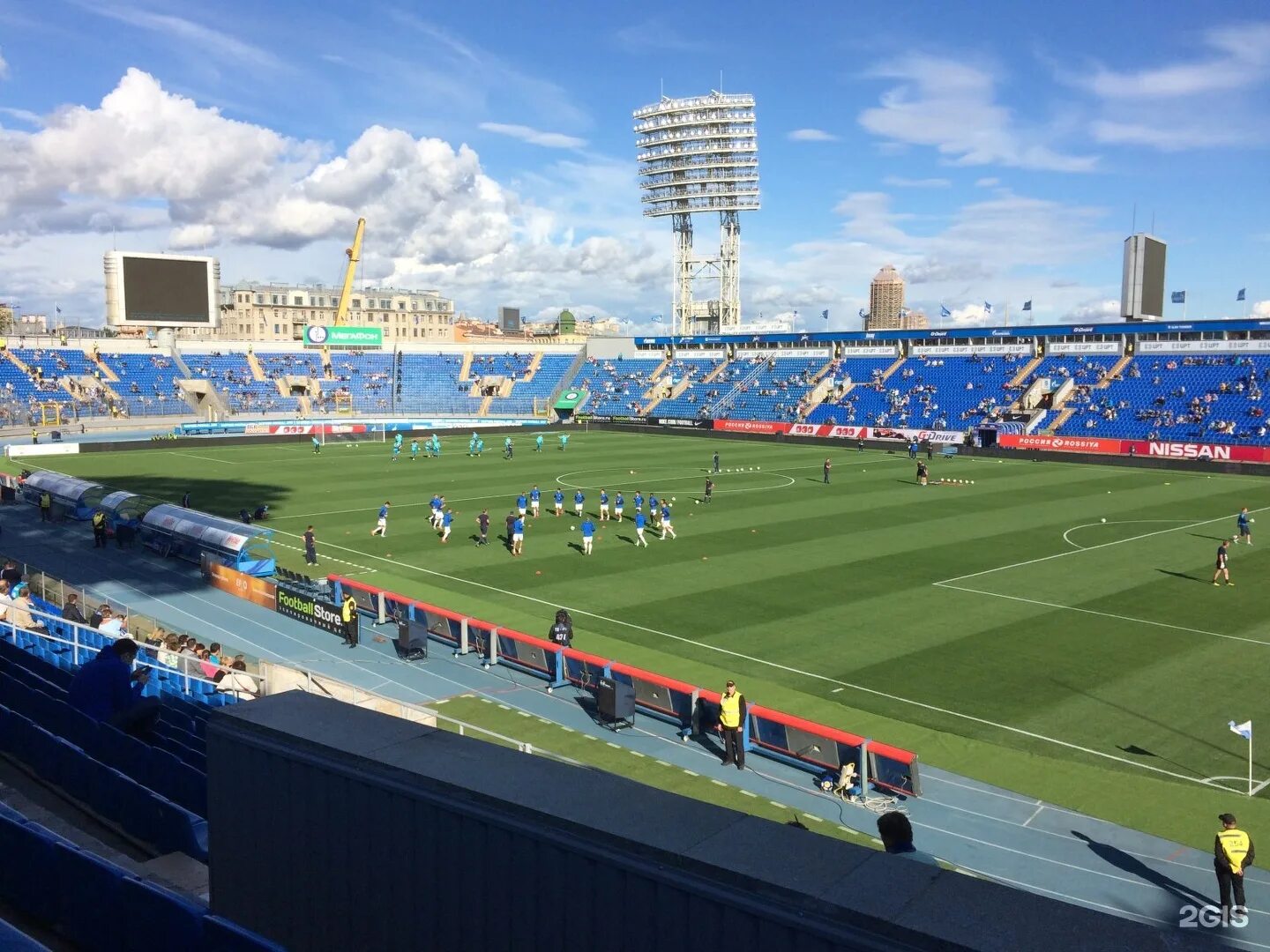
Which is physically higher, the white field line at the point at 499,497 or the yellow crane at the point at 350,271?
the yellow crane at the point at 350,271

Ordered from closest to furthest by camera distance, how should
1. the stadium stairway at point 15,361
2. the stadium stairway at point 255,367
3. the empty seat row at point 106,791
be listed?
the empty seat row at point 106,791 < the stadium stairway at point 15,361 < the stadium stairway at point 255,367

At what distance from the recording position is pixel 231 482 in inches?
1865

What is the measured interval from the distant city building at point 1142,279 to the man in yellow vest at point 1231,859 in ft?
222

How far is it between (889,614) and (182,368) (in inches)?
2979

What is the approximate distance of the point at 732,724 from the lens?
15.5 m

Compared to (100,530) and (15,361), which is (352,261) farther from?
(100,530)

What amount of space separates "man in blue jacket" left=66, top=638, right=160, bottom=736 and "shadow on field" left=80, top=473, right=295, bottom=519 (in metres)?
29.1

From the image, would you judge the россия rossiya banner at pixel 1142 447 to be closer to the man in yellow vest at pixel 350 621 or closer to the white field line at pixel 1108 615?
the white field line at pixel 1108 615

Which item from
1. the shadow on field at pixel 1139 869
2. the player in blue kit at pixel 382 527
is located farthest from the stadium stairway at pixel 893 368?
the shadow on field at pixel 1139 869

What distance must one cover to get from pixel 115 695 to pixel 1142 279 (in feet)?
244

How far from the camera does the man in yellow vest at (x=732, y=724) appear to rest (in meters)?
15.5

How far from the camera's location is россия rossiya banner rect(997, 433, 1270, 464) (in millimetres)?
54438

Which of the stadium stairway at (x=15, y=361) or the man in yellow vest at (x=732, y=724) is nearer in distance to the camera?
the man in yellow vest at (x=732, y=724)

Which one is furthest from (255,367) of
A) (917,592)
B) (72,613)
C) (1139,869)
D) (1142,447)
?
(1139,869)
